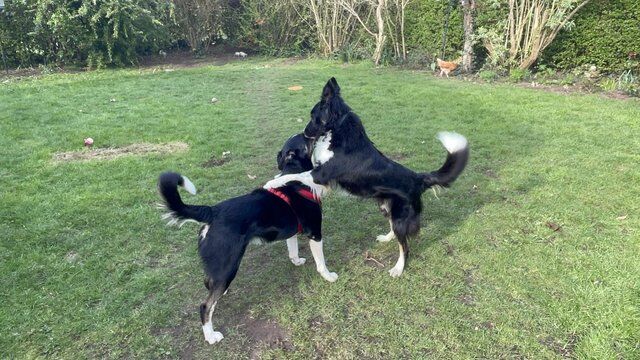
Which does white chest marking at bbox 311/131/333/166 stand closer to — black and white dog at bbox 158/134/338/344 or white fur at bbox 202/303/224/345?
black and white dog at bbox 158/134/338/344

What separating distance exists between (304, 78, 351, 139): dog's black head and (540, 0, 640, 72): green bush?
8443 mm

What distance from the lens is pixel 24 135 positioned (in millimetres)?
6617

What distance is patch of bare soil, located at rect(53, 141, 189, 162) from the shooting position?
19.1ft

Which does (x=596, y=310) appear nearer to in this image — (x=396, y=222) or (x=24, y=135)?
(x=396, y=222)

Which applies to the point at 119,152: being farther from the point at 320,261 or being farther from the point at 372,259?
the point at 372,259

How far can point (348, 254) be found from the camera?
3.81 m

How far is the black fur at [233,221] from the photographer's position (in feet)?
9.00

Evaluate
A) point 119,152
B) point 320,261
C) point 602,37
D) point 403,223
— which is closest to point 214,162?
point 119,152

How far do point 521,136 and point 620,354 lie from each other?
167 inches

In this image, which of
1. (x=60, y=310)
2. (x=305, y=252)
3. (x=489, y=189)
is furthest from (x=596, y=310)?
(x=60, y=310)

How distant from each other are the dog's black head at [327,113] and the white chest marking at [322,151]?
0.18ft

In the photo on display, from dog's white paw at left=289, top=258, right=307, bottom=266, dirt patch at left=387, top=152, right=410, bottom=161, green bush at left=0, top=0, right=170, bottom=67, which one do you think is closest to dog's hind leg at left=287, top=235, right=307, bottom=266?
dog's white paw at left=289, top=258, right=307, bottom=266

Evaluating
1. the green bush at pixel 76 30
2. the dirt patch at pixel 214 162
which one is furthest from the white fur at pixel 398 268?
the green bush at pixel 76 30

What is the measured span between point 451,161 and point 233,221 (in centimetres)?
181
